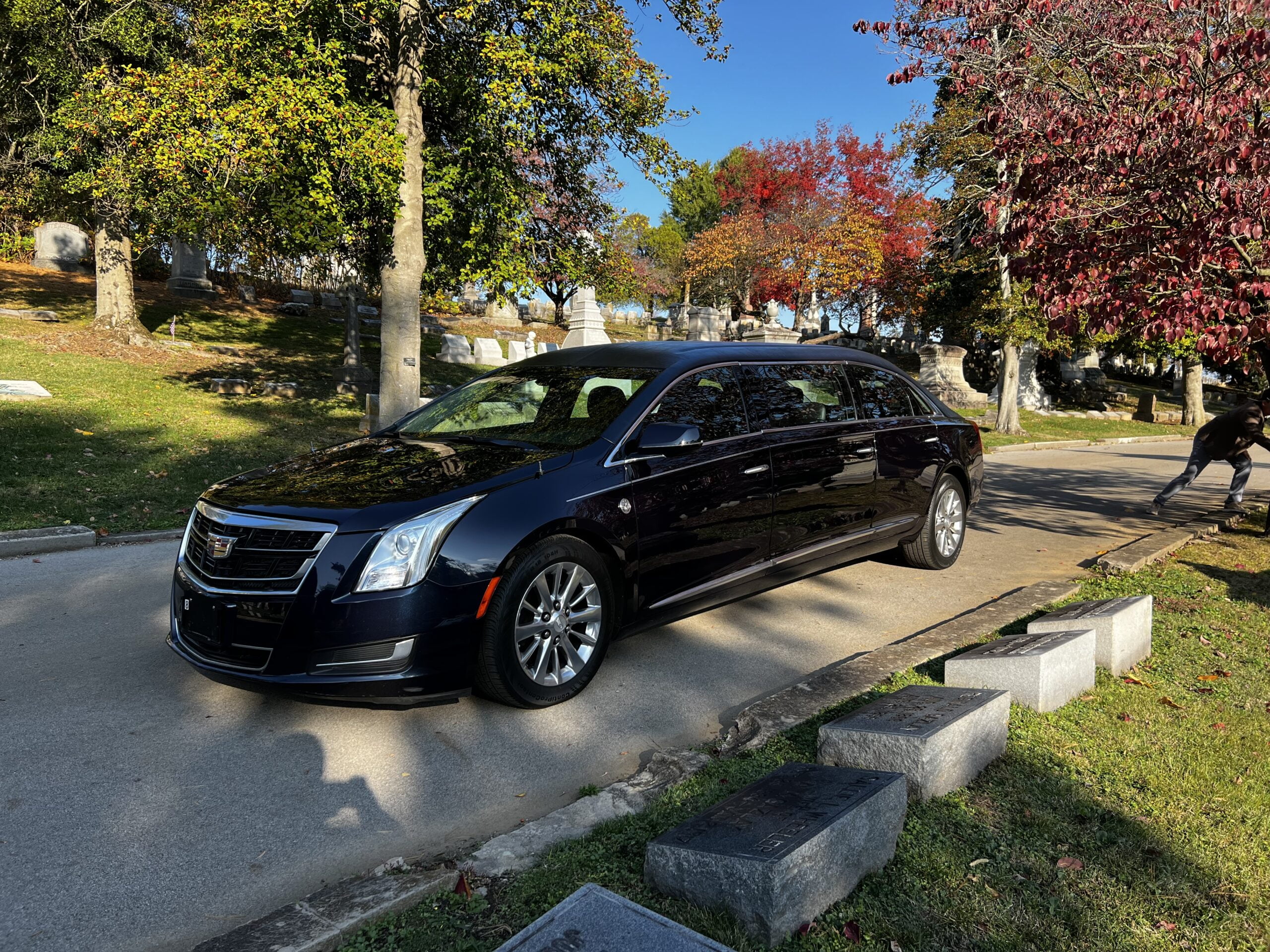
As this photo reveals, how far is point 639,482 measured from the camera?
442cm

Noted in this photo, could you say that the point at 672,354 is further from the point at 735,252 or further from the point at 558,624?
the point at 735,252

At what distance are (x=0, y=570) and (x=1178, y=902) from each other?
734cm

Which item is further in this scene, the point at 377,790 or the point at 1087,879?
the point at 377,790

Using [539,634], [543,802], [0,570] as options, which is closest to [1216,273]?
[539,634]

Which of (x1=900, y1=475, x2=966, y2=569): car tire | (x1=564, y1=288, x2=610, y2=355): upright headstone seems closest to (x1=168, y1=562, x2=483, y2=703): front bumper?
(x1=900, y1=475, x2=966, y2=569): car tire

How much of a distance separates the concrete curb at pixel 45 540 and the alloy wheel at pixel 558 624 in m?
5.18

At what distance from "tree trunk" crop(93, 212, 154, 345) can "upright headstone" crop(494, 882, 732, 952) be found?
20.7m

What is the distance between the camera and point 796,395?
556 centimetres

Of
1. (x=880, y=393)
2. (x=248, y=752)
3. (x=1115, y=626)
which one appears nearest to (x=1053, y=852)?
(x=1115, y=626)

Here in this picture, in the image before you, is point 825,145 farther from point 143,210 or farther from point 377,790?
point 377,790

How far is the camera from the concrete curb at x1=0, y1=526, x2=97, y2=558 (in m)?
6.87

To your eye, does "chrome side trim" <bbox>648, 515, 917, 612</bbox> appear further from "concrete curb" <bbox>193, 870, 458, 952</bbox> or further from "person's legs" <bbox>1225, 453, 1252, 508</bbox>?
"person's legs" <bbox>1225, 453, 1252, 508</bbox>

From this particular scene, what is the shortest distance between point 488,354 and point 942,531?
20312 millimetres

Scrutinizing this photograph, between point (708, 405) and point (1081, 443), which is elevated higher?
point (708, 405)
